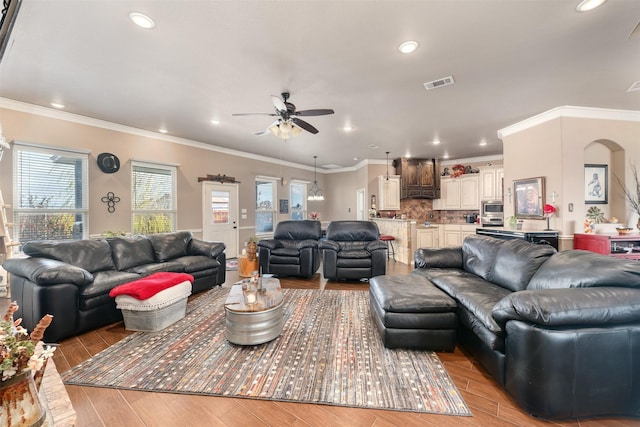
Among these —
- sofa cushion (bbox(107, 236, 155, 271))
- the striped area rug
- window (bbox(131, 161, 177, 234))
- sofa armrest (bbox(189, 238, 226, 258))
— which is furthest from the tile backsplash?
sofa cushion (bbox(107, 236, 155, 271))

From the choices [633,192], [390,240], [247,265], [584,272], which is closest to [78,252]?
[247,265]

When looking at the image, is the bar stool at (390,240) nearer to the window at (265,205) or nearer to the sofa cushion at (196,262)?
the window at (265,205)

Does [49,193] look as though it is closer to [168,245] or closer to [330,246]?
[168,245]

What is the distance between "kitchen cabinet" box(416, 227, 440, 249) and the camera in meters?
7.30

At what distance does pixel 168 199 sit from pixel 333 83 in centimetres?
451

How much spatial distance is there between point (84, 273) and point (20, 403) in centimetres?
249

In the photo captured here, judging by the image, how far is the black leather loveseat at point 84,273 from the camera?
2488 millimetres

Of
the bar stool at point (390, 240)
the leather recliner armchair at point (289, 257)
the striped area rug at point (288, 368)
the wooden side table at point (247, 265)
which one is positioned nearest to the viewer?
the striped area rug at point (288, 368)

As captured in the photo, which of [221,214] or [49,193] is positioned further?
[221,214]

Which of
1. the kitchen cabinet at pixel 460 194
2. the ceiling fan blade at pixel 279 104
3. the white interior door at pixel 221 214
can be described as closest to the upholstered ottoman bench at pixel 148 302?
the ceiling fan blade at pixel 279 104

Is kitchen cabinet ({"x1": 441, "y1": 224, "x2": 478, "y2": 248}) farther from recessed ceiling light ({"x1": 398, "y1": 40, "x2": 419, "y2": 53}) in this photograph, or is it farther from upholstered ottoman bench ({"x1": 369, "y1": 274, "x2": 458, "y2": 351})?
recessed ceiling light ({"x1": 398, "y1": 40, "x2": 419, "y2": 53})

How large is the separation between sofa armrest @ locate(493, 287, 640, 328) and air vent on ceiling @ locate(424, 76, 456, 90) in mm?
2635

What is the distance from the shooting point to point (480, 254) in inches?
121

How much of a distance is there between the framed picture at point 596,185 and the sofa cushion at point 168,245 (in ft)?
22.5
